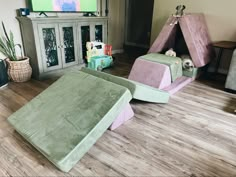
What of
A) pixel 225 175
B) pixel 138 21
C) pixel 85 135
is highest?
pixel 138 21

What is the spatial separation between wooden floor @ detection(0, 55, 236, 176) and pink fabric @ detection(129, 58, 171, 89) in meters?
0.34

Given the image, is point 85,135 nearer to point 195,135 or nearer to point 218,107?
point 195,135

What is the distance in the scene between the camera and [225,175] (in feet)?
4.79

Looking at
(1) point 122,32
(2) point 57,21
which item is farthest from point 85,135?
(1) point 122,32

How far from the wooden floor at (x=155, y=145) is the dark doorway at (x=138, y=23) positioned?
9.75 feet

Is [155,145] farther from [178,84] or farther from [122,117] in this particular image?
[178,84]

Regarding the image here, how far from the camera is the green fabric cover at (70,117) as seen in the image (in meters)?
1.46

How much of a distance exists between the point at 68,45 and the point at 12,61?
942mm

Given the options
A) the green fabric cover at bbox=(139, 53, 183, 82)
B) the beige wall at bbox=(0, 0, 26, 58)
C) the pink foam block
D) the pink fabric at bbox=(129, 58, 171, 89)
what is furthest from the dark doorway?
the pink foam block

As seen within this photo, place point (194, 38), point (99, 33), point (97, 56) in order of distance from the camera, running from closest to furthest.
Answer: point (194, 38)
point (97, 56)
point (99, 33)

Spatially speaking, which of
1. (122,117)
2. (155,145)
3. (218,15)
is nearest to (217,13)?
(218,15)

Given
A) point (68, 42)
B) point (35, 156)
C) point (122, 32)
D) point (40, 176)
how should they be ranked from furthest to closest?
point (122, 32), point (68, 42), point (35, 156), point (40, 176)

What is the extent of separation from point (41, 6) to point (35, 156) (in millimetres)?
2426

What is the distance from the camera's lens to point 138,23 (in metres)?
5.09
